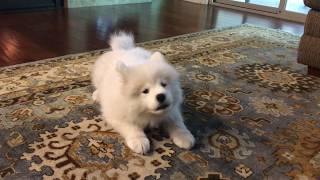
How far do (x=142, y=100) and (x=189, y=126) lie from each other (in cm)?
35

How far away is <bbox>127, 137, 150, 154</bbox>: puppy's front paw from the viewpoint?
121 centimetres

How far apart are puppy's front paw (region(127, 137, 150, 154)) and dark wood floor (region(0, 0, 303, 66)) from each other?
1.21m

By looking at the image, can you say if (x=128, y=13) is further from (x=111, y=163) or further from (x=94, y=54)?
(x=111, y=163)

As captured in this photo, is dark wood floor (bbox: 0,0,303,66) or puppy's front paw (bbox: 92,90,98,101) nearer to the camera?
puppy's front paw (bbox: 92,90,98,101)

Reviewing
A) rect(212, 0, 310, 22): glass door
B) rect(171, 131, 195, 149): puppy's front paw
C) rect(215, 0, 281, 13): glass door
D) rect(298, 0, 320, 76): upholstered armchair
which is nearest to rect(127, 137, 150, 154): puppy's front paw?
rect(171, 131, 195, 149): puppy's front paw

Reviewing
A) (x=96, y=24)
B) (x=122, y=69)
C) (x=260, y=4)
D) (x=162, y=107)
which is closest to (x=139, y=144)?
(x=162, y=107)

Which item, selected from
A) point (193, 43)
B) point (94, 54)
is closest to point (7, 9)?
point (94, 54)

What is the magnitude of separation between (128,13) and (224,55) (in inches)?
68.0

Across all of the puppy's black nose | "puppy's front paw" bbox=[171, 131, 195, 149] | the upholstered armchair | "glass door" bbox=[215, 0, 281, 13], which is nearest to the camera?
the puppy's black nose

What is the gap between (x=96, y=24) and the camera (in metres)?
3.21

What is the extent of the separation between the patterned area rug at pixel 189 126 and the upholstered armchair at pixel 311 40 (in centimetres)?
10

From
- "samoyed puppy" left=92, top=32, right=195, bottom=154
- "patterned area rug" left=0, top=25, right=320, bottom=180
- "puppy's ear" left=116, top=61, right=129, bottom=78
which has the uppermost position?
"puppy's ear" left=116, top=61, right=129, bottom=78

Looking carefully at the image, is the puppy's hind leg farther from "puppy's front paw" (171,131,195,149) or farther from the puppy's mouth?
the puppy's mouth

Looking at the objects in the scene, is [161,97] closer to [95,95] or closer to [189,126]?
[189,126]
